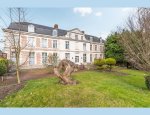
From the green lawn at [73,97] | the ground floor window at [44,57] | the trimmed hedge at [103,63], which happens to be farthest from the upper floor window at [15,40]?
the trimmed hedge at [103,63]

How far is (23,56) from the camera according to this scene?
1000 cm

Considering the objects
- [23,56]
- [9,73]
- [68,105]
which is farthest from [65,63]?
[9,73]

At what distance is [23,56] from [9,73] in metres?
1.07

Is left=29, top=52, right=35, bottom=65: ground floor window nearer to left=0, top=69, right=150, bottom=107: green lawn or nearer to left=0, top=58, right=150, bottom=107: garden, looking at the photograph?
left=0, top=58, right=150, bottom=107: garden

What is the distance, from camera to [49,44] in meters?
10.8

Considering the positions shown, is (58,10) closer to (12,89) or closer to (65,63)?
(65,63)

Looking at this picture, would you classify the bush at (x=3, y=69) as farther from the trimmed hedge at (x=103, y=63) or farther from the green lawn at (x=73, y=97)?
the trimmed hedge at (x=103, y=63)

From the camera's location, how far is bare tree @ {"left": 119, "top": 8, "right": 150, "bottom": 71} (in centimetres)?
753

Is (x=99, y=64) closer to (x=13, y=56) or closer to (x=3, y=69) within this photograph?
(x=13, y=56)

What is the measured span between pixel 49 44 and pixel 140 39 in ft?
15.1

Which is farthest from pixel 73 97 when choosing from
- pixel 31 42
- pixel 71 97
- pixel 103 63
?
pixel 103 63

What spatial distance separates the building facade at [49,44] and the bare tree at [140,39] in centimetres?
272

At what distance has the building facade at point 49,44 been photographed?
32.3ft

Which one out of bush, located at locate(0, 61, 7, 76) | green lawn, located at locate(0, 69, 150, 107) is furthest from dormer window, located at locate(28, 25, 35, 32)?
green lawn, located at locate(0, 69, 150, 107)
